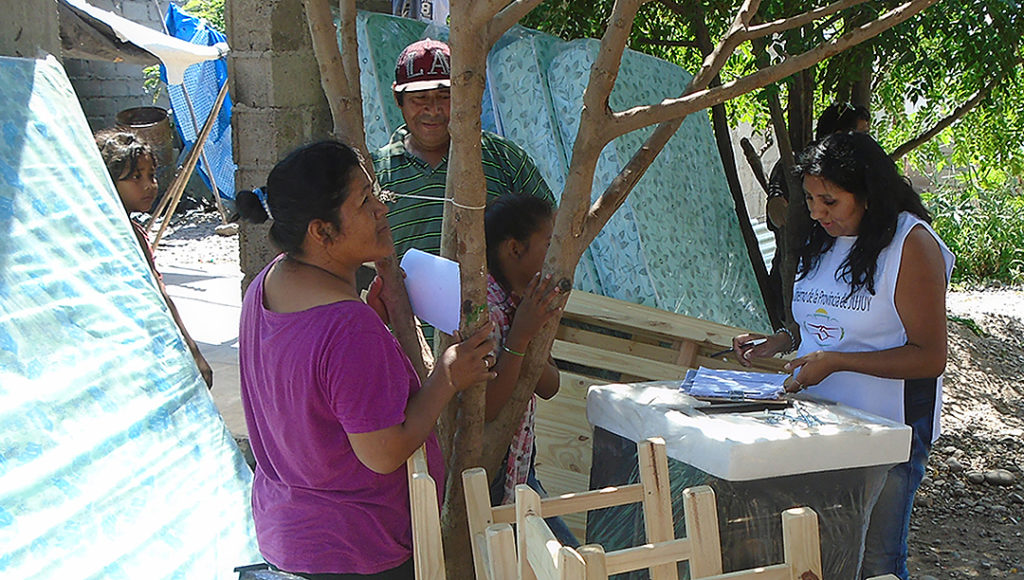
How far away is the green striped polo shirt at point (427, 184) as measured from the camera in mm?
2947

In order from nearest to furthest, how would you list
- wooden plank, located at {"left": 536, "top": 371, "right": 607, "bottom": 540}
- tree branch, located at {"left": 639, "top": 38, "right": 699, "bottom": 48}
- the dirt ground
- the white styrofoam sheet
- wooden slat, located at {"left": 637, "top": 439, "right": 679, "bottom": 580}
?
wooden slat, located at {"left": 637, "top": 439, "right": 679, "bottom": 580} → the white styrofoam sheet → wooden plank, located at {"left": 536, "top": 371, "right": 607, "bottom": 540} → the dirt ground → tree branch, located at {"left": 639, "top": 38, "right": 699, "bottom": 48}

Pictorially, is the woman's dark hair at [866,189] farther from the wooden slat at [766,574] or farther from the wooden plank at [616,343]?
the wooden plank at [616,343]

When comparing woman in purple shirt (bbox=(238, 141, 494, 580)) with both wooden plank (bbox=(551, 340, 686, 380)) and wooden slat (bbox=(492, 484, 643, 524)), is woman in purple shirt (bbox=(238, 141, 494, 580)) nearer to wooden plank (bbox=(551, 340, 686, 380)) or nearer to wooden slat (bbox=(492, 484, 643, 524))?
wooden slat (bbox=(492, 484, 643, 524))

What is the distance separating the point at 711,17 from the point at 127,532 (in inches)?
167

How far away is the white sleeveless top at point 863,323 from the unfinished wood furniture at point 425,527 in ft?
4.15

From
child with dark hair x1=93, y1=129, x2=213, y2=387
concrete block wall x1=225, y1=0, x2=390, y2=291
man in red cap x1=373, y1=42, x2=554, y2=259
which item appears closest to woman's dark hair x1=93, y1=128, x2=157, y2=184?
child with dark hair x1=93, y1=129, x2=213, y2=387

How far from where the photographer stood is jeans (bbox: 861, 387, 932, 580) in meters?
2.43

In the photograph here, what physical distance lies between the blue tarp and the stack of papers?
22.9ft

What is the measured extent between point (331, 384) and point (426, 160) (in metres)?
1.48

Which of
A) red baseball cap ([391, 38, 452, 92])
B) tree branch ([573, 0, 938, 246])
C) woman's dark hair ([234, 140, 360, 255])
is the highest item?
red baseball cap ([391, 38, 452, 92])

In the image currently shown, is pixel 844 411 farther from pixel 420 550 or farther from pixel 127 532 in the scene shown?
pixel 127 532

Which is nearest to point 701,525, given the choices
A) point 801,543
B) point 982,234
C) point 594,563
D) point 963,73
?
point 801,543

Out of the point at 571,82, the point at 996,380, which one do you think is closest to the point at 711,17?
the point at 571,82

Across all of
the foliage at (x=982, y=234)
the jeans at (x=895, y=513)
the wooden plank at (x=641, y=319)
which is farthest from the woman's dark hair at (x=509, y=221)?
the foliage at (x=982, y=234)
